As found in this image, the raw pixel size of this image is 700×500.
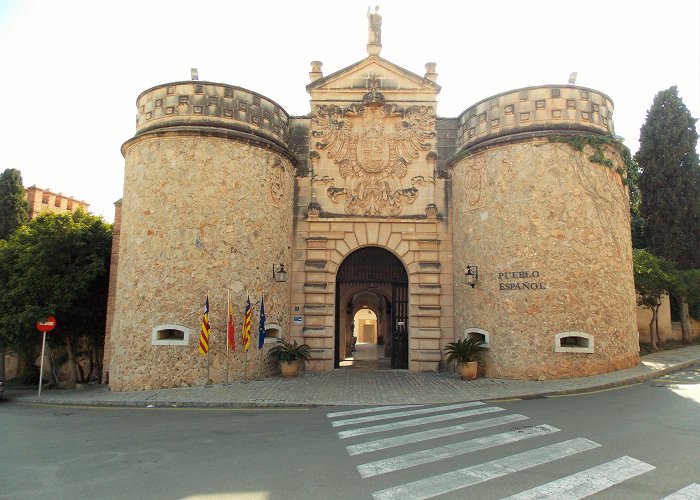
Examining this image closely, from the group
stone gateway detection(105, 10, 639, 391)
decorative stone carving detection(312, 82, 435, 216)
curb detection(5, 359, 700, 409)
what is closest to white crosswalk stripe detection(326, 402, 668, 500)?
curb detection(5, 359, 700, 409)

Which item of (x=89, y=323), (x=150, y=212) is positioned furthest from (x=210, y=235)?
(x=89, y=323)

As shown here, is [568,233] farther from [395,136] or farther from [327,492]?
Answer: [327,492]

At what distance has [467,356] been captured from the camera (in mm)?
14023

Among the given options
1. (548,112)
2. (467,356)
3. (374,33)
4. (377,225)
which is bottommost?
(467,356)

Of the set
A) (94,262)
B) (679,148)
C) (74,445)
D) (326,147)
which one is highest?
(679,148)

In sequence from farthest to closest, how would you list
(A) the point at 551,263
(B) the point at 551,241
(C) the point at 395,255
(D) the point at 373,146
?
A: (D) the point at 373,146 → (C) the point at 395,255 → (B) the point at 551,241 → (A) the point at 551,263

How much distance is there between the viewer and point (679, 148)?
24.7m

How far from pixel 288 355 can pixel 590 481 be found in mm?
10593

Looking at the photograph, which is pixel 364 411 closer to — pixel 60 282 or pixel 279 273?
pixel 279 273

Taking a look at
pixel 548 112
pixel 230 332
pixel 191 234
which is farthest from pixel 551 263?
pixel 191 234

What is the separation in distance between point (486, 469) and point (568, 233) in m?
9.72

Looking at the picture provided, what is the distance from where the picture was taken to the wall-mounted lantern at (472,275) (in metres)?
14.9

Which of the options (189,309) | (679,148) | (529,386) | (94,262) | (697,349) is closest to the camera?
(529,386)

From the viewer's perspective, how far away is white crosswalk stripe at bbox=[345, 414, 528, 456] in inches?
277
